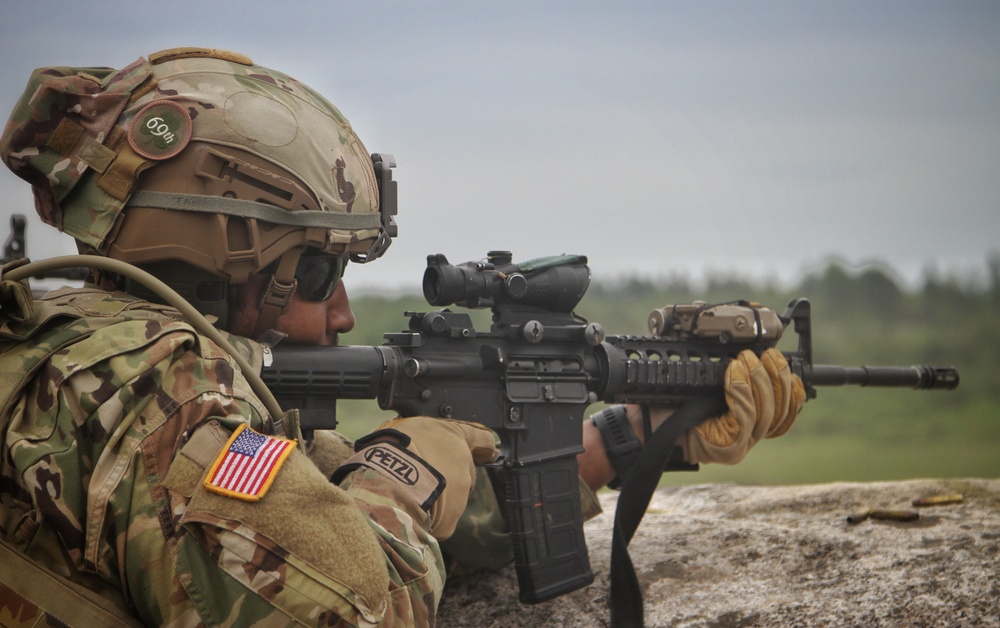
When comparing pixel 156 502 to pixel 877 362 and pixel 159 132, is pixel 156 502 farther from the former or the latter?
pixel 877 362

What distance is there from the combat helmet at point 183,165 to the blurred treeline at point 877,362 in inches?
317

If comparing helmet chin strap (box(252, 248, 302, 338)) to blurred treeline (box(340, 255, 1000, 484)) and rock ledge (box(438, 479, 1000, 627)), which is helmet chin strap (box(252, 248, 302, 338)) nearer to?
rock ledge (box(438, 479, 1000, 627))

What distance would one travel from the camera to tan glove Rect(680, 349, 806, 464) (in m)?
4.75

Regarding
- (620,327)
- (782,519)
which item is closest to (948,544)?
(782,519)

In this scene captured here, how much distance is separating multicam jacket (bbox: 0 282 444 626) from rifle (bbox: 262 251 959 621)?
1.00 metres

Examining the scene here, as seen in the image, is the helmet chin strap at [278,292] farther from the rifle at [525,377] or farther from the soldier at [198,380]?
the rifle at [525,377]

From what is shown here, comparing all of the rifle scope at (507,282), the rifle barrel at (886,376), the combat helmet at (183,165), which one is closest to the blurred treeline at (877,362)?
the rifle barrel at (886,376)

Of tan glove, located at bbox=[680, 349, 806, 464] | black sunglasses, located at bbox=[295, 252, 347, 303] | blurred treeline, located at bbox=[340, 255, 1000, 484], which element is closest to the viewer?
black sunglasses, located at bbox=[295, 252, 347, 303]

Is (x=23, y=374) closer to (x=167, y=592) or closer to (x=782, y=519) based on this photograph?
(x=167, y=592)

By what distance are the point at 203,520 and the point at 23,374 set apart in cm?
55

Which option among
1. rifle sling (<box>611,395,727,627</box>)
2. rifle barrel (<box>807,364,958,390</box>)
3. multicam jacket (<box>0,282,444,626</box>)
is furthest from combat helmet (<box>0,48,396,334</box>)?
rifle barrel (<box>807,364,958,390</box>)

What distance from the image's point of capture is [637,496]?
4.45 m

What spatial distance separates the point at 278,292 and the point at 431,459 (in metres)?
0.68

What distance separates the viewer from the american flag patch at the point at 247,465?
224 cm
